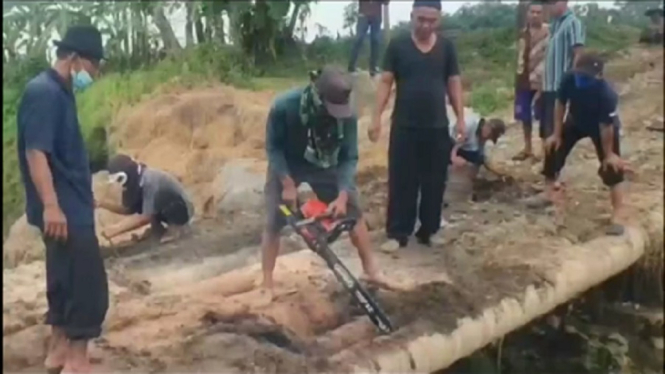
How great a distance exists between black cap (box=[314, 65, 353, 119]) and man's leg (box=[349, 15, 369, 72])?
0.11 m

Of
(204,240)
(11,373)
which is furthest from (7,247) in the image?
(204,240)

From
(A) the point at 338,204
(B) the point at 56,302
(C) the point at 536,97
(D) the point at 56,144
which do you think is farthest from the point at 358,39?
(B) the point at 56,302

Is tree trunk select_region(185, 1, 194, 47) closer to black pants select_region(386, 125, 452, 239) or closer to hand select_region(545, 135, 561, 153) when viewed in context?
black pants select_region(386, 125, 452, 239)

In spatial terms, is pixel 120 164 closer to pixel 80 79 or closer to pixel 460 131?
pixel 80 79

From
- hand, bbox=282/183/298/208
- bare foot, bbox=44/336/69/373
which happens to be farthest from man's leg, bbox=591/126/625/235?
bare foot, bbox=44/336/69/373

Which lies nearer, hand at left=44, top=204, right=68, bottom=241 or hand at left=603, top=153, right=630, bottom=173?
hand at left=44, top=204, right=68, bottom=241

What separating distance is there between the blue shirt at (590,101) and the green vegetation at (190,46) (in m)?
0.09

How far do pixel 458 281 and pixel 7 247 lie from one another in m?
1.01

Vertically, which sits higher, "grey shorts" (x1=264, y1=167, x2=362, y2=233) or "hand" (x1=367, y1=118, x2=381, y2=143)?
"hand" (x1=367, y1=118, x2=381, y2=143)

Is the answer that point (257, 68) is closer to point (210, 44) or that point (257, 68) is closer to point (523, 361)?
point (210, 44)

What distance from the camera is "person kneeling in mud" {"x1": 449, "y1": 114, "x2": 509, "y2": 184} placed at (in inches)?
107

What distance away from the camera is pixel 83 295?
87.7 inches

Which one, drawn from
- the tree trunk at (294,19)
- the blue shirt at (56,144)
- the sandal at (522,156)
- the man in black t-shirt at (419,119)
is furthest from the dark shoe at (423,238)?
the blue shirt at (56,144)

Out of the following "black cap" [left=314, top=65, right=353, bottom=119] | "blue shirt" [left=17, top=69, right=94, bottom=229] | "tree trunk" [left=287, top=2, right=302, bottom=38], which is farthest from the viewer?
"tree trunk" [left=287, top=2, right=302, bottom=38]
